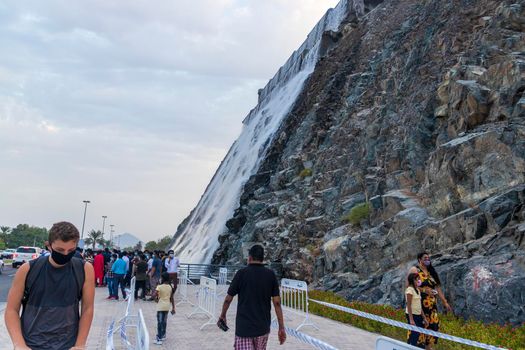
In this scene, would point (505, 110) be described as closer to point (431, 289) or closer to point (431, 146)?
point (431, 146)

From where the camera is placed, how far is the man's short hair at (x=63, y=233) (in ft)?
11.2

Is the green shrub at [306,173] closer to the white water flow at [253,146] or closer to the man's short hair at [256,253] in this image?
the white water flow at [253,146]

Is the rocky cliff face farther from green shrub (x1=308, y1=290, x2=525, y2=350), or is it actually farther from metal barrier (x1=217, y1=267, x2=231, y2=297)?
metal barrier (x1=217, y1=267, x2=231, y2=297)

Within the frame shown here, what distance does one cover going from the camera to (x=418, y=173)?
16719 millimetres

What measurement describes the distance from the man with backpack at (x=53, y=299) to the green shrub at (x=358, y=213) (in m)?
15.6

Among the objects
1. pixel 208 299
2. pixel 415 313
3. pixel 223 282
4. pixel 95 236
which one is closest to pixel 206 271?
pixel 223 282

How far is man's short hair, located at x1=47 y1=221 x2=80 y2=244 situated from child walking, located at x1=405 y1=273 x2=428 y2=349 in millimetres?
5206

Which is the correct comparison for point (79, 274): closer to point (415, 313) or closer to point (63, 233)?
point (63, 233)

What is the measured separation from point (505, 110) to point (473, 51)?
421cm

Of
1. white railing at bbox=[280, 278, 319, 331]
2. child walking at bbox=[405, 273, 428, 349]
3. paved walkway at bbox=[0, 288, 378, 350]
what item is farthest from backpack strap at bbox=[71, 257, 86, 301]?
white railing at bbox=[280, 278, 319, 331]

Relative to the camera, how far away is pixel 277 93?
47.3 m

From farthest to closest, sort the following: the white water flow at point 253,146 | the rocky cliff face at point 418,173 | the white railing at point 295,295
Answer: the white water flow at point 253,146, the rocky cliff face at point 418,173, the white railing at point 295,295

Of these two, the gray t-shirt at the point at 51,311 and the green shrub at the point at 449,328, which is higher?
the gray t-shirt at the point at 51,311

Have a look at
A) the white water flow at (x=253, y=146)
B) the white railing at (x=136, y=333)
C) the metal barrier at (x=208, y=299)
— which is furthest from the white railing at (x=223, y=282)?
the white water flow at (x=253, y=146)
